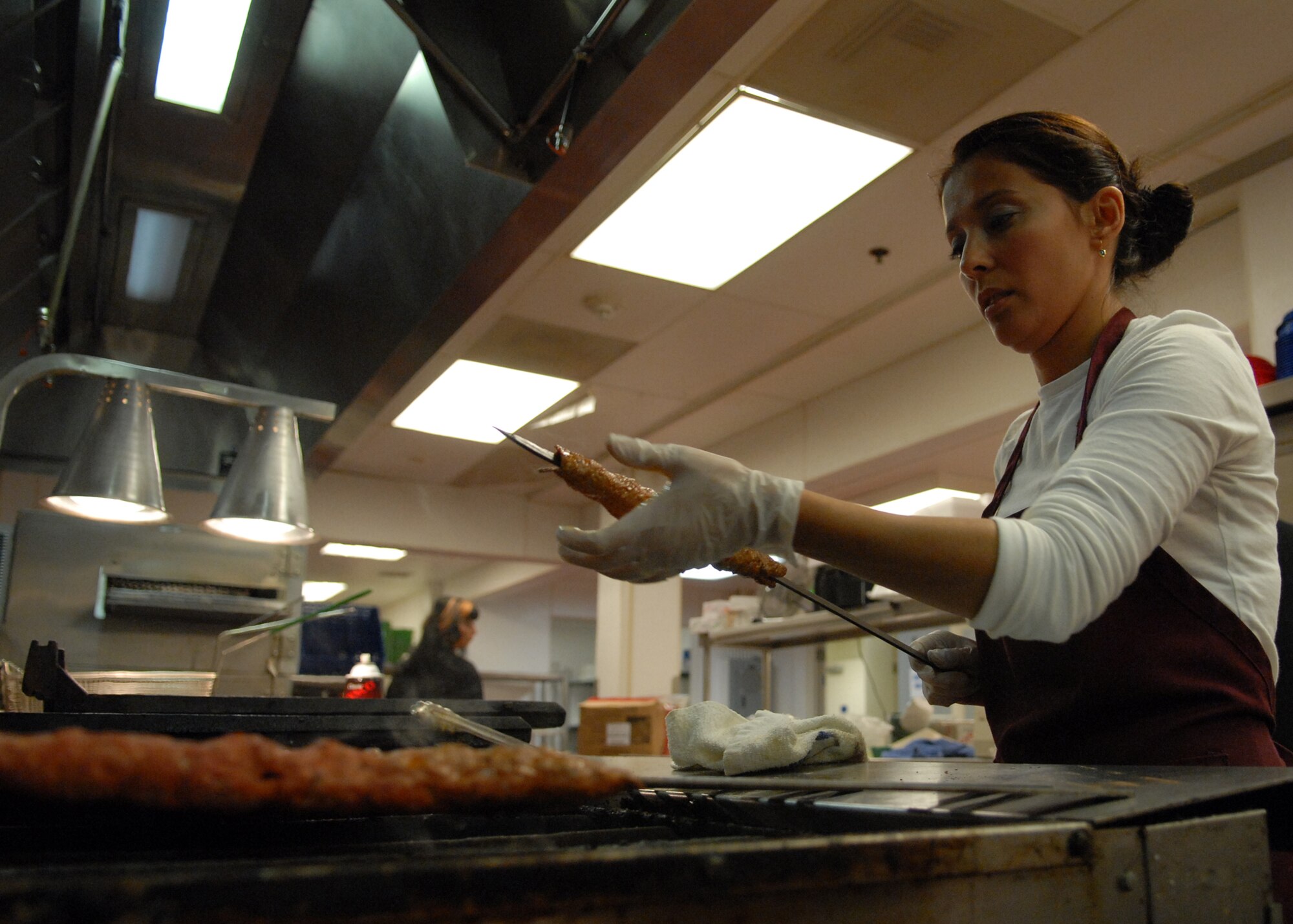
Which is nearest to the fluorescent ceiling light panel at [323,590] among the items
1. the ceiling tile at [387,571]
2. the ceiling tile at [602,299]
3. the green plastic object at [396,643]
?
the ceiling tile at [387,571]

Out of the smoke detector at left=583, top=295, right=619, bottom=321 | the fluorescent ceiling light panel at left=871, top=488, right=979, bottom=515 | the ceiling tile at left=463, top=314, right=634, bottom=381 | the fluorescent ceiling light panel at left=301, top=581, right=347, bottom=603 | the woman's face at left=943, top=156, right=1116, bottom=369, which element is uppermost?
the smoke detector at left=583, top=295, right=619, bottom=321

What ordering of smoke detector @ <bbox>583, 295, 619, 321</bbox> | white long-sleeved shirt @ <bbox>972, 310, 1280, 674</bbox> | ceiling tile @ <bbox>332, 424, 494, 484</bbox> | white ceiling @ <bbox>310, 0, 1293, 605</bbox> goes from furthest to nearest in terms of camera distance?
ceiling tile @ <bbox>332, 424, 494, 484</bbox>, smoke detector @ <bbox>583, 295, 619, 321</bbox>, white ceiling @ <bbox>310, 0, 1293, 605</bbox>, white long-sleeved shirt @ <bbox>972, 310, 1280, 674</bbox>

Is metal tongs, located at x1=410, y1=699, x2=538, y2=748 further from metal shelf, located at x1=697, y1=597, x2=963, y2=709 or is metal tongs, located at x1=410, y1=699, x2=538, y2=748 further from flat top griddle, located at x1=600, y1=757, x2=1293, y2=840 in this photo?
metal shelf, located at x1=697, y1=597, x2=963, y2=709

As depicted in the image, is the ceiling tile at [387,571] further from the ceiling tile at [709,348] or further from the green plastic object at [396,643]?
the ceiling tile at [709,348]

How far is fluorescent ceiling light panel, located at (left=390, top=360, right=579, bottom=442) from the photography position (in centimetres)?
496

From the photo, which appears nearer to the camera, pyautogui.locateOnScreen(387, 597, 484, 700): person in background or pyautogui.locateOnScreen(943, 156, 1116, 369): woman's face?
pyautogui.locateOnScreen(943, 156, 1116, 369): woman's face

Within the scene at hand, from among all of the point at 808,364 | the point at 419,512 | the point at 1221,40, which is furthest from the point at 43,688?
the point at 419,512

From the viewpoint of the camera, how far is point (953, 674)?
53.7 inches

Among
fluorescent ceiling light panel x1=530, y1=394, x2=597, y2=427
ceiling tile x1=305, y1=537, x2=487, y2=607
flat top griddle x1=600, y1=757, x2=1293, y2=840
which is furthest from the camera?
ceiling tile x1=305, y1=537, x2=487, y2=607

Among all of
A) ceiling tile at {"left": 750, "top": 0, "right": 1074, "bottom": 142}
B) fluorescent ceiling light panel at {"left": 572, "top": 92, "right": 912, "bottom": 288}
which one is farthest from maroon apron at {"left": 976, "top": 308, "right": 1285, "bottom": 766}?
fluorescent ceiling light panel at {"left": 572, "top": 92, "right": 912, "bottom": 288}

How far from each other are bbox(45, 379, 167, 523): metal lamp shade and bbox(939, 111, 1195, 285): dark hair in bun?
2.39 meters

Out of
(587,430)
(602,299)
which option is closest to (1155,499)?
(602,299)

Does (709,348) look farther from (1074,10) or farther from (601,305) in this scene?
(1074,10)

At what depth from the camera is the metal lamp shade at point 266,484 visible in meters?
3.00
